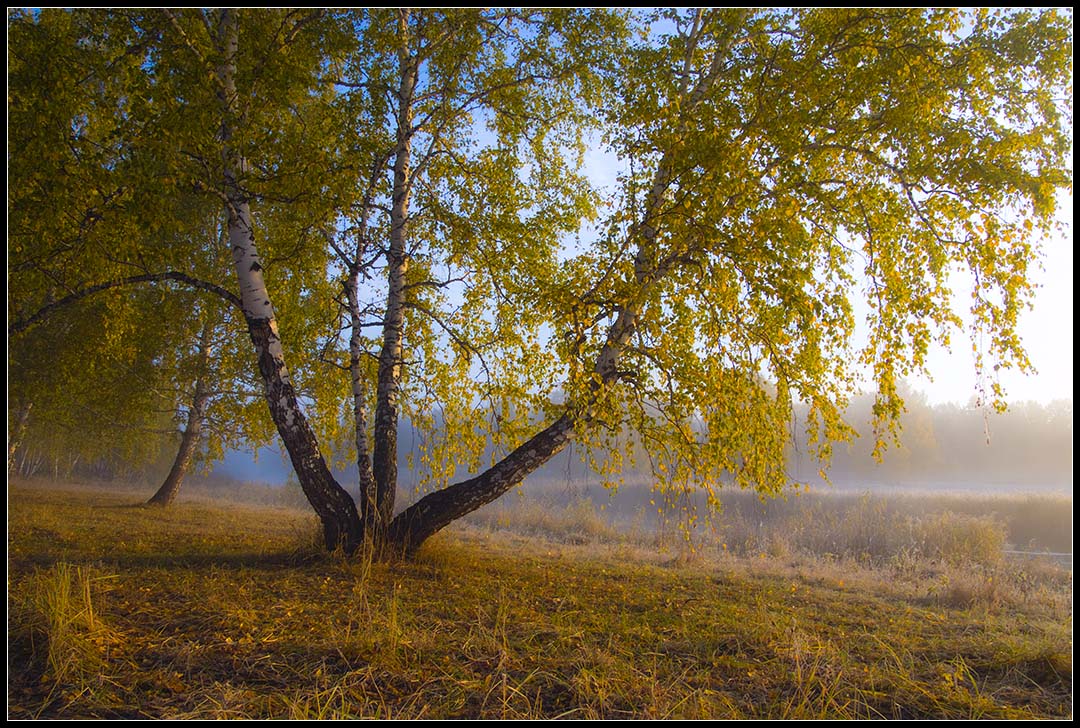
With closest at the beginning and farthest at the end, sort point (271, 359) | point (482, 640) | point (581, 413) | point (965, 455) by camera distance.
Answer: point (482, 640) < point (581, 413) < point (271, 359) < point (965, 455)

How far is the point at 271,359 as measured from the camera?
6098 mm

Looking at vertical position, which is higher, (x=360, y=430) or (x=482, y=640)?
(x=360, y=430)

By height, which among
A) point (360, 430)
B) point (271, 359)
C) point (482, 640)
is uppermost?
point (271, 359)

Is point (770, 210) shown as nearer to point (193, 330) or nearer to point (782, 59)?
point (782, 59)

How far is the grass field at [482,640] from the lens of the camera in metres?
2.98

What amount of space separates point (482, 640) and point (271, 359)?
390 cm

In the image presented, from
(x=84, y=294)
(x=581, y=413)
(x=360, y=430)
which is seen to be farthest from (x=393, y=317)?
(x=84, y=294)

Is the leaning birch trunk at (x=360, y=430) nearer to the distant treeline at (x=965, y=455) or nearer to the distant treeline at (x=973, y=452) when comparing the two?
the distant treeline at (x=965, y=455)

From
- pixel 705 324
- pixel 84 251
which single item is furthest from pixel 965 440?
pixel 84 251

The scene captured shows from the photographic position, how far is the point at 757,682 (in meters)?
3.37

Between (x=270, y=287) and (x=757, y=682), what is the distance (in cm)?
772

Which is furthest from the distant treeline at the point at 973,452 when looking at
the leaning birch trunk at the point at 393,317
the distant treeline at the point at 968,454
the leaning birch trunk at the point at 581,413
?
the leaning birch trunk at the point at 393,317

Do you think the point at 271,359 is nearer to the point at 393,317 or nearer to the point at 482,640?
the point at 393,317

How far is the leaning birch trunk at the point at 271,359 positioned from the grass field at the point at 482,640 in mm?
478
